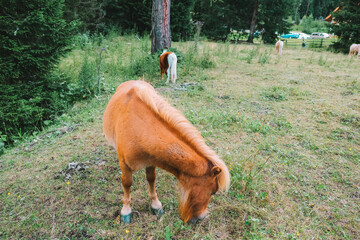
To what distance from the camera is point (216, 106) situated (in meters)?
5.30

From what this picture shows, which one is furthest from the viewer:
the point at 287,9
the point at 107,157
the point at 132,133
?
the point at 287,9

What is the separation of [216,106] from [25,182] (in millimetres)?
4113

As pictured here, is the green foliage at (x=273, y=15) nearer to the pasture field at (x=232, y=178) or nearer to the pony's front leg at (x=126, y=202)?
the pasture field at (x=232, y=178)

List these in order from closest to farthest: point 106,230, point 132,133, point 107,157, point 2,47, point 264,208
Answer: point 132,133
point 106,230
point 264,208
point 107,157
point 2,47

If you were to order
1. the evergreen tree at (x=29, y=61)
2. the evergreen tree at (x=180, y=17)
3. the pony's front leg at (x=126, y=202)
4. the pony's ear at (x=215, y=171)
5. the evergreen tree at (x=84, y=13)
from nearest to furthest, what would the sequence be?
the pony's ear at (x=215, y=171) → the pony's front leg at (x=126, y=202) → the evergreen tree at (x=29, y=61) → the evergreen tree at (x=84, y=13) → the evergreen tree at (x=180, y=17)

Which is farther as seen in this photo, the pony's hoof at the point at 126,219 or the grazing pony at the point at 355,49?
the grazing pony at the point at 355,49

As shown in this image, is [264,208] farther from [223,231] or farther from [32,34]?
[32,34]

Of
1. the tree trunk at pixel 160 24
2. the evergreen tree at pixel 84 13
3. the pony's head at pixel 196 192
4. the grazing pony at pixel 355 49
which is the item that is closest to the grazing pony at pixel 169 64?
the tree trunk at pixel 160 24

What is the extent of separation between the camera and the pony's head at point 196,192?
5.69ft

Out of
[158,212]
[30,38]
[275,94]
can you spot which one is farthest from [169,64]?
[158,212]

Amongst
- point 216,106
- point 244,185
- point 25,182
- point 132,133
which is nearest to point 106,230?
point 132,133

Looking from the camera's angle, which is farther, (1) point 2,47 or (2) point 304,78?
(2) point 304,78

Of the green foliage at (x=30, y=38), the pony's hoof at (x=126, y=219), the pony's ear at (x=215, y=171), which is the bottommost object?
the pony's hoof at (x=126, y=219)

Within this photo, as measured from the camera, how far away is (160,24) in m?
8.31
